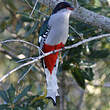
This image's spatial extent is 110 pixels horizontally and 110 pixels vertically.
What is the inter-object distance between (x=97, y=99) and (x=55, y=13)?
9.41ft

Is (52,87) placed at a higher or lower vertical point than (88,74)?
higher

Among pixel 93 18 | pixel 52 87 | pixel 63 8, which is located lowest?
pixel 52 87

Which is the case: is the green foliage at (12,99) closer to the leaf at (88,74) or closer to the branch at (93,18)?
the leaf at (88,74)

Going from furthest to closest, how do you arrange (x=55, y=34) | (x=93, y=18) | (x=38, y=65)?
(x=38, y=65) < (x=93, y=18) < (x=55, y=34)

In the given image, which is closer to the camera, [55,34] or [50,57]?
[55,34]

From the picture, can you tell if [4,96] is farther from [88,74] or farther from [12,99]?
[88,74]

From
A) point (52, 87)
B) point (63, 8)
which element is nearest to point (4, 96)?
point (52, 87)

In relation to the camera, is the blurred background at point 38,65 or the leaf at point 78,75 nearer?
the blurred background at point 38,65

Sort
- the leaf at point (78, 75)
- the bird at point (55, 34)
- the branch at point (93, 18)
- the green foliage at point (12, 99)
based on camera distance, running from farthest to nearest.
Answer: the leaf at point (78, 75) < the green foliage at point (12, 99) < the branch at point (93, 18) < the bird at point (55, 34)

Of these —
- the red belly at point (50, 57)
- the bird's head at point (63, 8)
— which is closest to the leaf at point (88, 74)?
the red belly at point (50, 57)

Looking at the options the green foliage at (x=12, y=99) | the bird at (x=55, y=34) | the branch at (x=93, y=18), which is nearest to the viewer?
the bird at (x=55, y=34)

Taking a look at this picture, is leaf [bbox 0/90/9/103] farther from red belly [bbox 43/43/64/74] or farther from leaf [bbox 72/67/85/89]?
leaf [bbox 72/67/85/89]

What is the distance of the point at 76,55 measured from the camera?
157 inches

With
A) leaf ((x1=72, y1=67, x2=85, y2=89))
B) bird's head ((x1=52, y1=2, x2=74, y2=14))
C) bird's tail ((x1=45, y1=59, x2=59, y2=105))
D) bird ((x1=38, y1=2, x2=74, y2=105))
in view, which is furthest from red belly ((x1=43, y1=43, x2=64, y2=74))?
leaf ((x1=72, y1=67, x2=85, y2=89))
